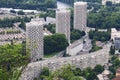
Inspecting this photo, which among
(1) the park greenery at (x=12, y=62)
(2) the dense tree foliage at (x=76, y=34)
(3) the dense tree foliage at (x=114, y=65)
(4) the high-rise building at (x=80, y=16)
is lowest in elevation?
(2) the dense tree foliage at (x=76, y=34)

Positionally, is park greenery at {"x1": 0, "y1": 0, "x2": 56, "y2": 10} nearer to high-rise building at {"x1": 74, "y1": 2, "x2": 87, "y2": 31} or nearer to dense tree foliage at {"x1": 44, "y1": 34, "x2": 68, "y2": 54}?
high-rise building at {"x1": 74, "y1": 2, "x2": 87, "y2": 31}

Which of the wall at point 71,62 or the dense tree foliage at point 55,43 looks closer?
the wall at point 71,62

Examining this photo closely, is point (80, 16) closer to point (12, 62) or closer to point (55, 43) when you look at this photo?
point (55, 43)

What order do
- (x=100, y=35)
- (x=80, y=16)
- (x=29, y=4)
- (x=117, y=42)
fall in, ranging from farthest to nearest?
(x=29, y=4) → (x=80, y=16) → (x=100, y=35) → (x=117, y=42)

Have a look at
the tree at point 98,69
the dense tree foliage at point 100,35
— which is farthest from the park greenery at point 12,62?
the dense tree foliage at point 100,35

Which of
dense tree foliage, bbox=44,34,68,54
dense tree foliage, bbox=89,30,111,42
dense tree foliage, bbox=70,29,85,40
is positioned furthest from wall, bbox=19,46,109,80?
dense tree foliage, bbox=70,29,85,40

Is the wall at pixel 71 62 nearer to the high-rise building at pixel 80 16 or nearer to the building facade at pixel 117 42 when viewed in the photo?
the building facade at pixel 117 42

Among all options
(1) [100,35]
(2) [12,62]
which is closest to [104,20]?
(1) [100,35]

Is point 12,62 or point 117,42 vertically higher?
point 12,62
